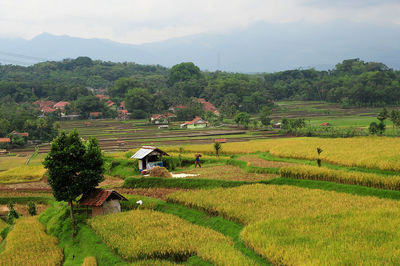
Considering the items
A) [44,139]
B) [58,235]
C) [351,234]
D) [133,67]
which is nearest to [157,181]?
[58,235]

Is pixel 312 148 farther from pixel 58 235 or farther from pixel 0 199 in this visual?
pixel 0 199

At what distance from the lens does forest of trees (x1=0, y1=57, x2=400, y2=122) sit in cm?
8462

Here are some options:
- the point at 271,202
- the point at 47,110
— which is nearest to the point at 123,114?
the point at 47,110

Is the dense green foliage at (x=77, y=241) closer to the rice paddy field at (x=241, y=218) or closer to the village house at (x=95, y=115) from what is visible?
the rice paddy field at (x=241, y=218)

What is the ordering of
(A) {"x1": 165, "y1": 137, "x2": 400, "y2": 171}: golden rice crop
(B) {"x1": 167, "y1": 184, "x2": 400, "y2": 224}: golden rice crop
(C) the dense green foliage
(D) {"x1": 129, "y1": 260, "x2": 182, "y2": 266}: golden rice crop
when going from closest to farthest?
(D) {"x1": 129, "y1": 260, "x2": 182, "y2": 266}: golden rice crop, (C) the dense green foliage, (B) {"x1": 167, "y1": 184, "x2": 400, "y2": 224}: golden rice crop, (A) {"x1": 165, "y1": 137, "x2": 400, "y2": 171}: golden rice crop

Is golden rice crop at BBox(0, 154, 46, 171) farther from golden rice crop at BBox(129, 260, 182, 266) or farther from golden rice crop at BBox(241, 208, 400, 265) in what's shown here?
golden rice crop at BBox(241, 208, 400, 265)

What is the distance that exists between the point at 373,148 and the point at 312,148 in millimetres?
4341

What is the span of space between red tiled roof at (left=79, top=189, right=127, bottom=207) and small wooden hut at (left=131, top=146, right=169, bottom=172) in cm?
855

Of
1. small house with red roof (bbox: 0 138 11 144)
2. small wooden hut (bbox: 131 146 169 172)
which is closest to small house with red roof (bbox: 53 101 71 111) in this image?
small house with red roof (bbox: 0 138 11 144)

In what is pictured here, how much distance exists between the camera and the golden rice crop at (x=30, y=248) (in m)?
15.5

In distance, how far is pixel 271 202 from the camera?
17.7m

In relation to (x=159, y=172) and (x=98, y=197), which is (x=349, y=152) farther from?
(x=98, y=197)

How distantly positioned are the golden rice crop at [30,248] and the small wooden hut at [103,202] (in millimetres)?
2309

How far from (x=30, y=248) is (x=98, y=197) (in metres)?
4.01
